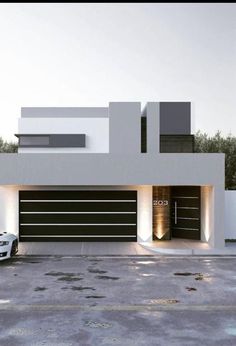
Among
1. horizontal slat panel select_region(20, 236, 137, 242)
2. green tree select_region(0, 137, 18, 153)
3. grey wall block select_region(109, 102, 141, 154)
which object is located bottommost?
horizontal slat panel select_region(20, 236, 137, 242)

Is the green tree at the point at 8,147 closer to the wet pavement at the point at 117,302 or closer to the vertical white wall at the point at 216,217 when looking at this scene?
the vertical white wall at the point at 216,217

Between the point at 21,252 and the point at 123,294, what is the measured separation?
22.3ft

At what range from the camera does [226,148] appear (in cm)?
4169

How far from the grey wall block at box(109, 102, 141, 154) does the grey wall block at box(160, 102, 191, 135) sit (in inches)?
176

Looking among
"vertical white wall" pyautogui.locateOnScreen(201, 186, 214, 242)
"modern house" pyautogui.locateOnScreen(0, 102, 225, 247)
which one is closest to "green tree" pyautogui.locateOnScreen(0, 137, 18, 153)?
"modern house" pyautogui.locateOnScreen(0, 102, 225, 247)

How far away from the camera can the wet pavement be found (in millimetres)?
6484

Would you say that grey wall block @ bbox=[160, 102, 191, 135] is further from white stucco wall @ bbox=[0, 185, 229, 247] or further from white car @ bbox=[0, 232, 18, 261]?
white car @ bbox=[0, 232, 18, 261]

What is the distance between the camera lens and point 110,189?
57.0 ft

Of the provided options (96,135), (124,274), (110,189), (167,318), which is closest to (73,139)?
(96,135)

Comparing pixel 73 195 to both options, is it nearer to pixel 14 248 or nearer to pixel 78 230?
pixel 78 230

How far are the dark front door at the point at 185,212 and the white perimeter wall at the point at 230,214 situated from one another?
133cm

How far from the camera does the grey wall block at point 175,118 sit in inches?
853

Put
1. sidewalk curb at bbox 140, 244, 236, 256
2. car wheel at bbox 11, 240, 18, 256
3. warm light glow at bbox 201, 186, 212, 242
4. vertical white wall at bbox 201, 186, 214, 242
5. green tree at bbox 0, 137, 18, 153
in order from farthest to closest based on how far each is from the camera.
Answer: green tree at bbox 0, 137, 18, 153
warm light glow at bbox 201, 186, 212, 242
vertical white wall at bbox 201, 186, 214, 242
sidewalk curb at bbox 140, 244, 236, 256
car wheel at bbox 11, 240, 18, 256

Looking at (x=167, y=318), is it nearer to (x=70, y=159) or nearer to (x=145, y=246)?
(x=145, y=246)
